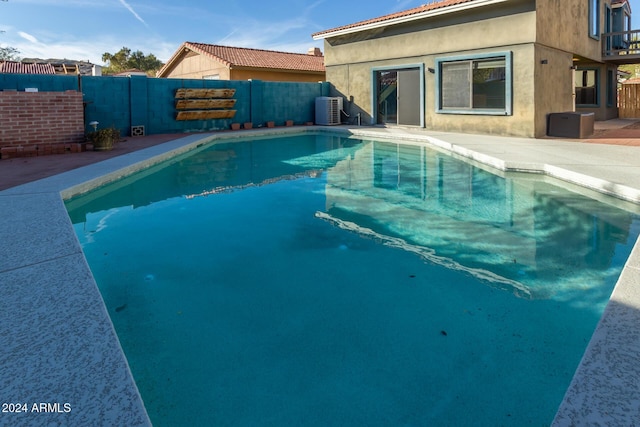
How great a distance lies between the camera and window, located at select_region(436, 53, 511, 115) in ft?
44.3

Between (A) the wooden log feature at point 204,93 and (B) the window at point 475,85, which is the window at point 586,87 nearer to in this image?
(B) the window at point 475,85

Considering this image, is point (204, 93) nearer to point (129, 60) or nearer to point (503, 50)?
point (503, 50)

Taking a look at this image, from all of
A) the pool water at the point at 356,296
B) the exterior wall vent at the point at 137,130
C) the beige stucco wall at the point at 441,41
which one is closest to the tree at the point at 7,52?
the exterior wall vent at the point at 137,130

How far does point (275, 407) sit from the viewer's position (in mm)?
2051

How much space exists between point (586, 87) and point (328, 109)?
11557 millimetres

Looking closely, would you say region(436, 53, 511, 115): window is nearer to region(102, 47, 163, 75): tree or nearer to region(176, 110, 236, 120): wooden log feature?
region(176, 110, 236, 120): wooden log feature

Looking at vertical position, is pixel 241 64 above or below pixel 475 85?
above

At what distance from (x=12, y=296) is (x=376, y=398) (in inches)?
82.5

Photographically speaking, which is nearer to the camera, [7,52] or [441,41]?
[441,41]

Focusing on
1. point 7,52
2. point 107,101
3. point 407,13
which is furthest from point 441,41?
point 7,52

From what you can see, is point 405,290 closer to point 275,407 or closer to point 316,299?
point 316,299

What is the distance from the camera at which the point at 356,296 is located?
3285mm

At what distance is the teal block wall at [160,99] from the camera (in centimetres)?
1260

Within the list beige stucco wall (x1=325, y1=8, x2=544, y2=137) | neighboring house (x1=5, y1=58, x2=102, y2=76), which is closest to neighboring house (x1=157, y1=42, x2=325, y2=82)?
beige stucco wall (x1=325, y1=8, x2=544, y2=137)
